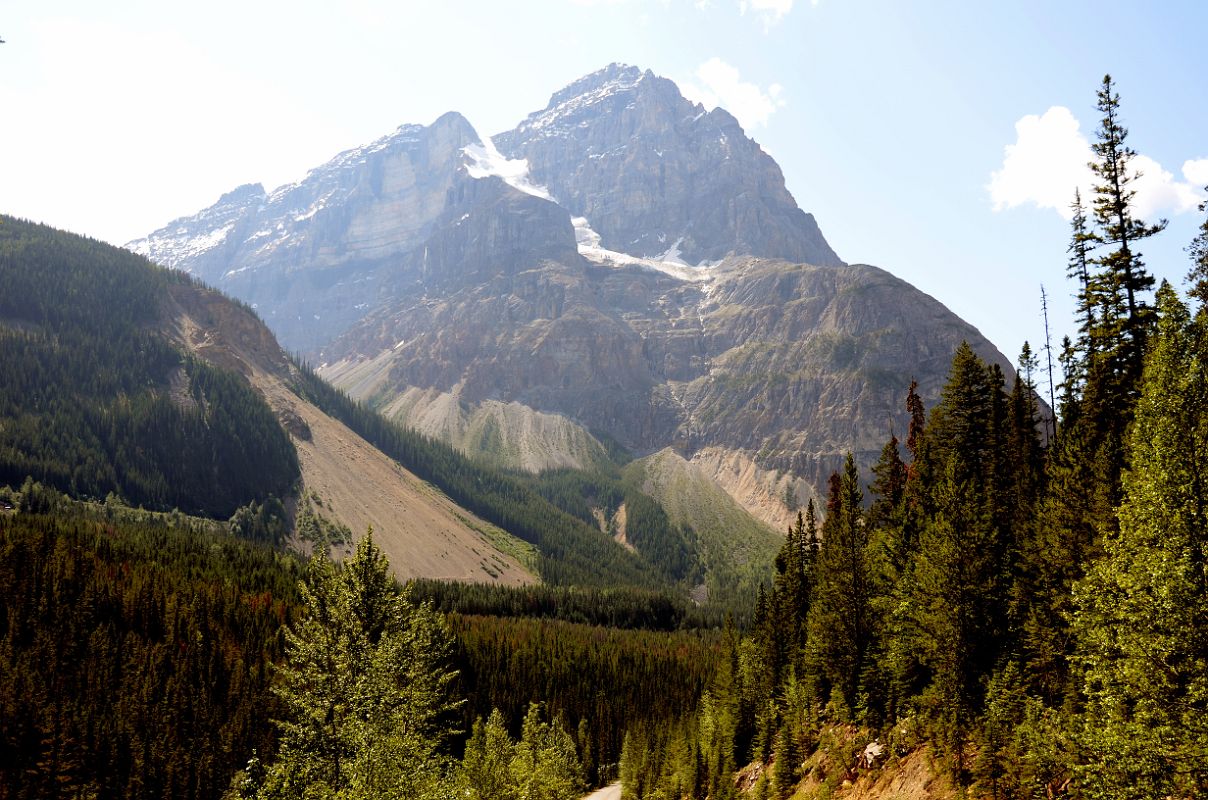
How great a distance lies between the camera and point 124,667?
249ft

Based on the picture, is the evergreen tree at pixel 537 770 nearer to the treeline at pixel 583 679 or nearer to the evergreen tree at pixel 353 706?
the evergreen tree at pixel 353 706

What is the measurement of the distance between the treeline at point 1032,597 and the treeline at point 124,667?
44.7 metres

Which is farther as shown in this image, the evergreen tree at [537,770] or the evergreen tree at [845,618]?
the evergreen tree at [537,770]

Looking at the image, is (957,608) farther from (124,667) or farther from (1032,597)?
(124,667)

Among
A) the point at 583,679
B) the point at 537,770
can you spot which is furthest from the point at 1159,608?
the point at 583,679

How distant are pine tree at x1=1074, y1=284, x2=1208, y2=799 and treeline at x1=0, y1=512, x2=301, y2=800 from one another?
225 ft

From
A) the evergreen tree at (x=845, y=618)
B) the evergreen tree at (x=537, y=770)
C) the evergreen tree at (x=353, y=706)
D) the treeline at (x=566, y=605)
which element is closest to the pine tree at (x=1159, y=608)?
the evergreen tree at (x=353, y=706)

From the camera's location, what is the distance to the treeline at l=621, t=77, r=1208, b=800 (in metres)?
18.2

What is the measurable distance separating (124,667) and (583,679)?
65.6 metres

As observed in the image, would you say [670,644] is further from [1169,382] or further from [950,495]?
[1169,382]

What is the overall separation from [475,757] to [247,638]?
54007 mm

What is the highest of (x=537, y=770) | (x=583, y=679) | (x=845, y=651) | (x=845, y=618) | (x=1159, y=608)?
(x=1159, y=608)

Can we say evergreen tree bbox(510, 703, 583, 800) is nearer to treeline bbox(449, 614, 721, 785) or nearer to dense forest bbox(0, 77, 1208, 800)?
dense forest bbox(0, 77, 1208, 800)

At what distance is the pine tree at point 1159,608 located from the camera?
680 inches
